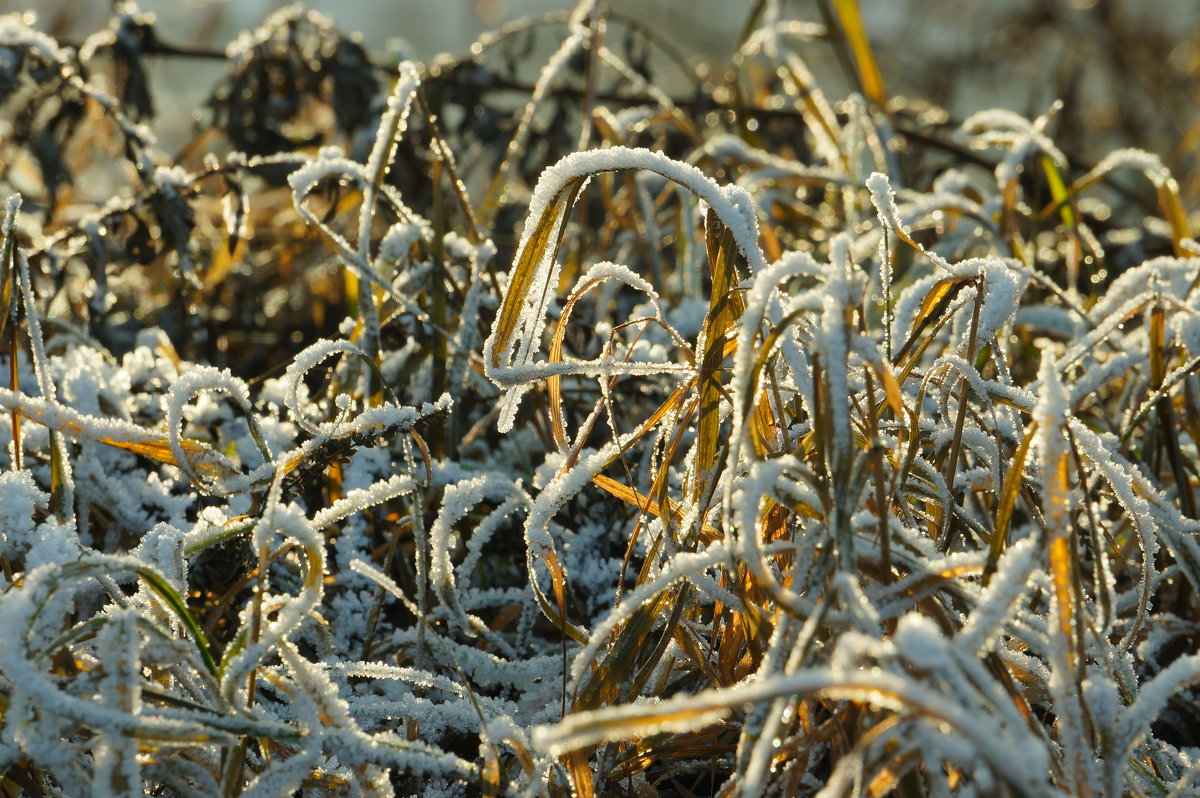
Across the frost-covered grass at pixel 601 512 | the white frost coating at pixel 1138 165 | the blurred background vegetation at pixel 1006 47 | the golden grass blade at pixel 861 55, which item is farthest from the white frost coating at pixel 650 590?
the blurred background vegetation at pixel 1006 47

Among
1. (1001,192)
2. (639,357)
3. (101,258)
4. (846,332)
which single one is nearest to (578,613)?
(639,357)

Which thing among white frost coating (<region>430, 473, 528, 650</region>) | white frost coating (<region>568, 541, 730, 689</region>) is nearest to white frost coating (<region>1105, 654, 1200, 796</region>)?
white frost coating (<region>568, 541, 730, 689</region>)

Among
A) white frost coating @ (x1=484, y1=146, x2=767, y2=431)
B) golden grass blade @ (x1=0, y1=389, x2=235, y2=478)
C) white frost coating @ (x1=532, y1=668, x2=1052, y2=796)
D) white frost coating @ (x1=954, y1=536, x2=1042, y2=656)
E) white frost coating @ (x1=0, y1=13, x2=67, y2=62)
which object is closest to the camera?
white frost coating @ (x1=532, y1=668, x2=1052, y2=796)

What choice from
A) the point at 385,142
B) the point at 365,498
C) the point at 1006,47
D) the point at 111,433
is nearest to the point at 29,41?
the point at 385,142

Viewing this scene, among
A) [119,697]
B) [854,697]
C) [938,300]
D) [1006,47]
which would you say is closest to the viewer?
[854,697]

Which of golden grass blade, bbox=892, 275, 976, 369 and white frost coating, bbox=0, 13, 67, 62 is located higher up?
white frost coating, bbox=0, 13, 67, 62

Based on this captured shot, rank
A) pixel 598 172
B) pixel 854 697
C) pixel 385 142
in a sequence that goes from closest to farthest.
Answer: pixel 854 697, pixel 598 172, pixel 385 142

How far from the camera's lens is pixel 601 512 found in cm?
148

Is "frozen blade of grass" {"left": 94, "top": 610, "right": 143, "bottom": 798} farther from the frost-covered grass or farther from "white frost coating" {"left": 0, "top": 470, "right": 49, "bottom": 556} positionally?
"white frost coating" {"left": 0, "top": 470, "right": 49, "bottom": 556}

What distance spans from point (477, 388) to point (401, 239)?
0.26 m

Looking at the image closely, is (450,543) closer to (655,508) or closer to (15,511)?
(655,508)

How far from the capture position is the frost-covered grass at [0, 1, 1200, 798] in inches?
34.3

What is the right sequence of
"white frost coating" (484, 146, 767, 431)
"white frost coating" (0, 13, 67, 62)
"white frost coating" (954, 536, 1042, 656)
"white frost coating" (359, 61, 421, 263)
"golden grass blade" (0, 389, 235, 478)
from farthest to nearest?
"white frost coating" (0, 13, 67, 62) → "white frost coating" (359, 61, 421, 263) → "golden grass blade" (0, 389, 235, 478) → "white frost coating" (484, 146, 767, 431) → "white frost coating" (954, 536, 1042, 656)

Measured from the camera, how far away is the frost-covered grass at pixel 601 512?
0.87 meters
